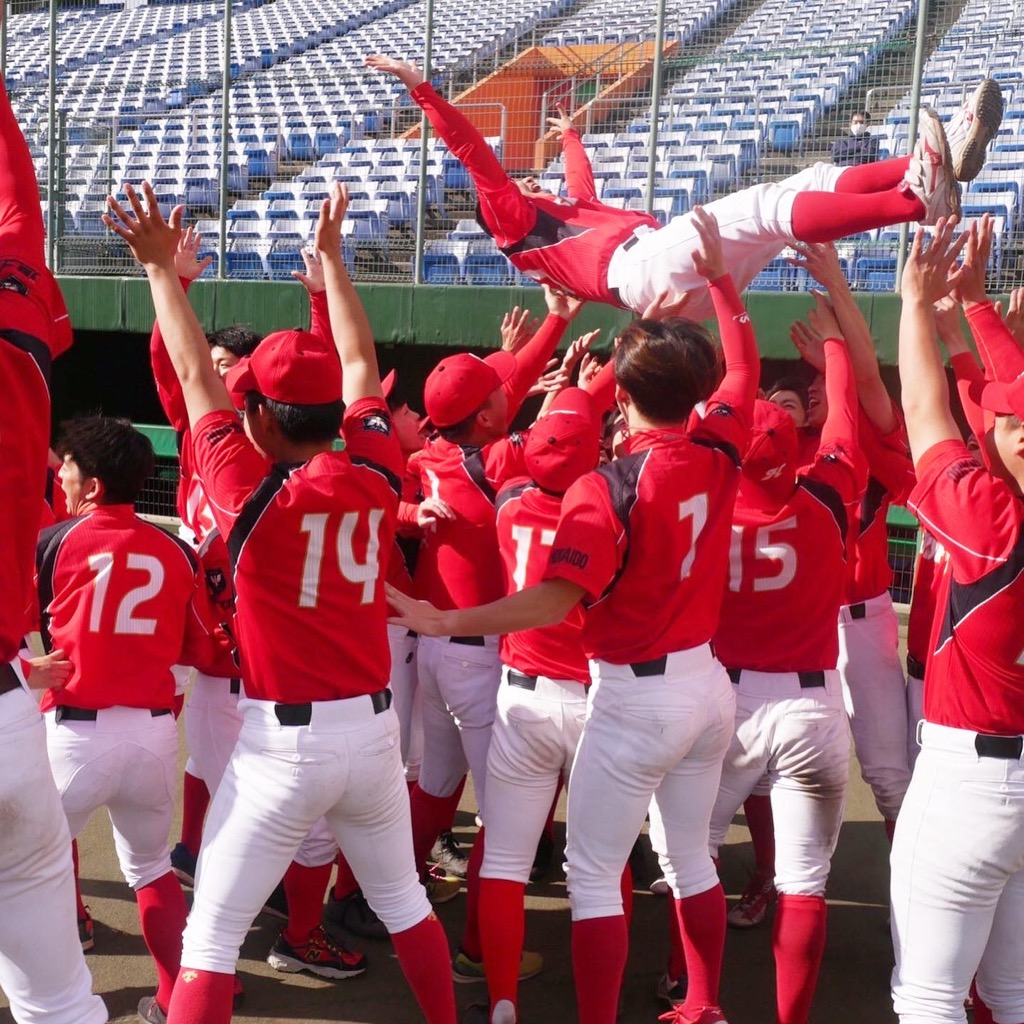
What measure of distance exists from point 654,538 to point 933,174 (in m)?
1.80

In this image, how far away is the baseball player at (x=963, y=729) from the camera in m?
2.47

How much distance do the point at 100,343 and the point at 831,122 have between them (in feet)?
24.8

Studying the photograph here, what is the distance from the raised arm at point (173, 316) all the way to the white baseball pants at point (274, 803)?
2.40ft

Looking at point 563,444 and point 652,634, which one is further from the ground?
point 563,444

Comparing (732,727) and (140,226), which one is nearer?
(140,226)

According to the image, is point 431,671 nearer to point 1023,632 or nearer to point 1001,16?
point 1023,632

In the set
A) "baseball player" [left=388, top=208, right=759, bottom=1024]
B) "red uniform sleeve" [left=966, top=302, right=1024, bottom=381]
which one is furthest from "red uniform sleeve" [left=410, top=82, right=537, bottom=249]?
"red uniform sleeve" [left=966, top=302, right=1024, bottom=381]

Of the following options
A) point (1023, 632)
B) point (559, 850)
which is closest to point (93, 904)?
point (559, 850)

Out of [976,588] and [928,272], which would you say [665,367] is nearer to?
[928,272]

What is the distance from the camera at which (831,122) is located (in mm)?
8266

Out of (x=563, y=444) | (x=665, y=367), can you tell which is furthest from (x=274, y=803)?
(x=665, y=367)

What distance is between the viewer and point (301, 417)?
9.25 ft

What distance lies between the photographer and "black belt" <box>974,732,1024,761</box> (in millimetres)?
2516

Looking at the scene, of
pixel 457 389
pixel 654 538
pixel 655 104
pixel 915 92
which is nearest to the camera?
pixel 654 538
